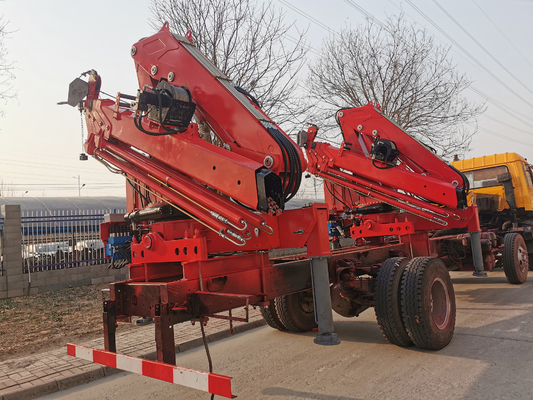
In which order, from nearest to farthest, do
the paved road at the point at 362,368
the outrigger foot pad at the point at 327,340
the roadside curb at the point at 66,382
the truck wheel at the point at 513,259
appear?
the paved road at the point at 362,368 → the outrigger foot pad at the point at 327,340 → the roadside curb at the point at 66,382 → the truck wheel at the point at 513,259

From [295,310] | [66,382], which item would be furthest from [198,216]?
[295,310]

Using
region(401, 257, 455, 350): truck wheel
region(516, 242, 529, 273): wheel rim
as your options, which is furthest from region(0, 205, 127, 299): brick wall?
region(516, 242, 529, 273): wheel rim

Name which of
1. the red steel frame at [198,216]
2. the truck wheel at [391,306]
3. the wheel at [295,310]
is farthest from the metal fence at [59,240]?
the truck wheel at [391,306]

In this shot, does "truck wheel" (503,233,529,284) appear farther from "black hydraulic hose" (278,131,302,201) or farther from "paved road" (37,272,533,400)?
"black hydraulic hose" (278,131,302,201)

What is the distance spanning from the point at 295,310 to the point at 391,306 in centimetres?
150

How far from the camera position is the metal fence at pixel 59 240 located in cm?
1051

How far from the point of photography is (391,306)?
4.93 meters

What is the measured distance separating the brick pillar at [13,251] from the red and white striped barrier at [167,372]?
7.07 meters

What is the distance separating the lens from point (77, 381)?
15.4ft

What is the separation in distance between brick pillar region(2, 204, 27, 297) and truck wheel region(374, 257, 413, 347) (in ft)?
27.4

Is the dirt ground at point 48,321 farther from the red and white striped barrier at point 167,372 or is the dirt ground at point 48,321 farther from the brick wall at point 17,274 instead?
the red and white striped barrier at point 167,372

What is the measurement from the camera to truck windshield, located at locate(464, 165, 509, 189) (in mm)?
10855

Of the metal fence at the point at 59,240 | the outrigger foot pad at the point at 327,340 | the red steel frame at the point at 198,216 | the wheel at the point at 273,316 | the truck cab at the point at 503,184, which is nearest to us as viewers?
the red steel frame at the point at 198,216

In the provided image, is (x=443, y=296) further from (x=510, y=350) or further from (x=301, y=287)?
(x=301, y=287)
